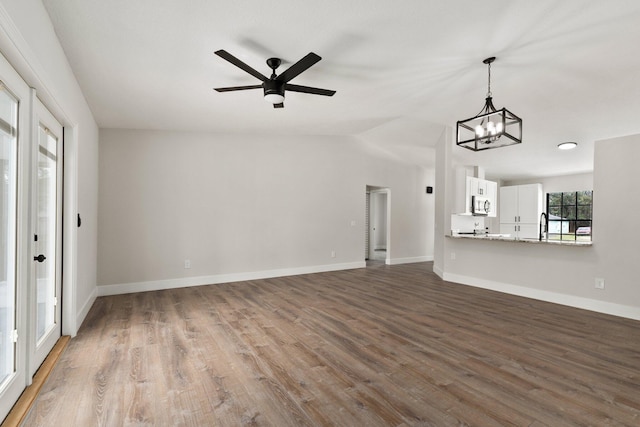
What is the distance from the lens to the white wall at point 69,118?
1.79m

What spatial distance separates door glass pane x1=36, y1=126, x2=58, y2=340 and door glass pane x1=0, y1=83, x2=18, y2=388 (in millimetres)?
606

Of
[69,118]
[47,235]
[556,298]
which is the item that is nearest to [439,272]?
[556,298]

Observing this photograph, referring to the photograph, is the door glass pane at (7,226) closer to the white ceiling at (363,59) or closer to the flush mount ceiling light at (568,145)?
the white ceiling at (363,59)

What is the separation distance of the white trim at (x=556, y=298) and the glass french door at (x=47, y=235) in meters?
5.57

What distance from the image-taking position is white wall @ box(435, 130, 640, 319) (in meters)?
3.88

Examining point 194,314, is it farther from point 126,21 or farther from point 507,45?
point 507,45

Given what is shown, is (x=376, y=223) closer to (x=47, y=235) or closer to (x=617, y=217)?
(x=617, y=217)

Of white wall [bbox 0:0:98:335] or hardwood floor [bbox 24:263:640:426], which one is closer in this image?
white wall [bbox 0:0:98:335]

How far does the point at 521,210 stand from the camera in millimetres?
9008

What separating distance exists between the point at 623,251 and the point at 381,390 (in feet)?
12.1

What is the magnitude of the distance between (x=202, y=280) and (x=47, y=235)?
117 inches

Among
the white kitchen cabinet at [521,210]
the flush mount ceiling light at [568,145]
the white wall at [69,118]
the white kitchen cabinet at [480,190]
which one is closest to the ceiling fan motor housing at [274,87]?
the white wall at [69,118]

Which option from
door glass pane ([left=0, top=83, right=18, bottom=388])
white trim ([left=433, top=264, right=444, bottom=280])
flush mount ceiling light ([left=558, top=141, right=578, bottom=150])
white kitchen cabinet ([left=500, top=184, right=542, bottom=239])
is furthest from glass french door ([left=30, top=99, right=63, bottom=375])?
white kitchen cabinet ([left=500, top=184, right=542, bottom=239])

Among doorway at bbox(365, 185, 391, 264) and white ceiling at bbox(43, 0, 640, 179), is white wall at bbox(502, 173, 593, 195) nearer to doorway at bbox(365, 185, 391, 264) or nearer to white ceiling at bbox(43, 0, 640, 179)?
white ceiling at bbox(43, 0, 640, 179)
